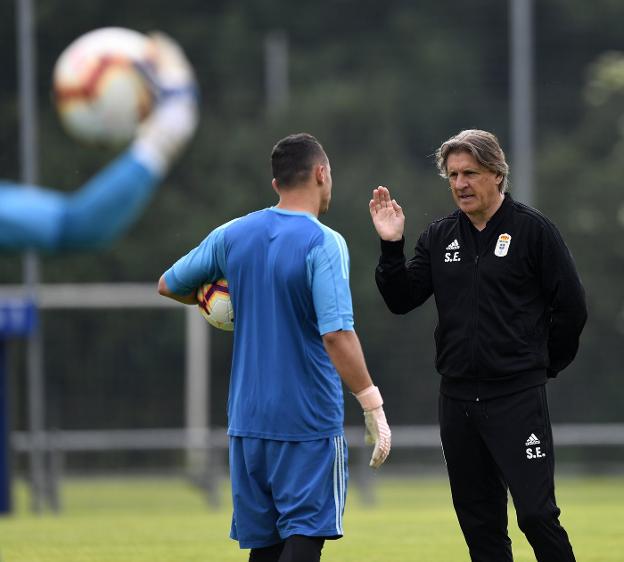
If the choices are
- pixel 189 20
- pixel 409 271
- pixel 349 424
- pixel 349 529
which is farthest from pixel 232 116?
pixel 409 271

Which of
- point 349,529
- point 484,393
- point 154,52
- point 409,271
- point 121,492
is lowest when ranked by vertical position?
point 121,492

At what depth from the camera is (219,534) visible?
35.5ft

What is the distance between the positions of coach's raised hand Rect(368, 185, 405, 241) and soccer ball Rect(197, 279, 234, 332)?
734 millimetres

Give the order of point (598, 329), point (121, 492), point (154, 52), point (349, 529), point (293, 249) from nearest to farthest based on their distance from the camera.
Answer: point (293, 249) → point (154, 52) → point (349, 529) → point (121, 492) → point (598, 329)

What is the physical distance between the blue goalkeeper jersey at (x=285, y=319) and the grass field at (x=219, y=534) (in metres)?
3.23

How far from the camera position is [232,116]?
2253cm

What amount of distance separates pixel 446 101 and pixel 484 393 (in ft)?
54.1

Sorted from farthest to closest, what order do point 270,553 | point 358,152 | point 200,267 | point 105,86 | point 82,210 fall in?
point 358,152, point 105,86, point 200,267, point 270,553, point 82,210

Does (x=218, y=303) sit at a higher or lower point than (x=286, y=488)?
higher

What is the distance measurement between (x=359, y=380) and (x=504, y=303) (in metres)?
0.73

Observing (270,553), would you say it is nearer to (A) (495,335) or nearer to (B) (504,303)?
(A) (495,335)

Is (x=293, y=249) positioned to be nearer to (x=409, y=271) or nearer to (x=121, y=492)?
(x=409, y=271)

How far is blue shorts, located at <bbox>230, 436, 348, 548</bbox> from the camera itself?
564cm

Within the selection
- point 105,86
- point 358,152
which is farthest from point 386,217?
point 358,152
